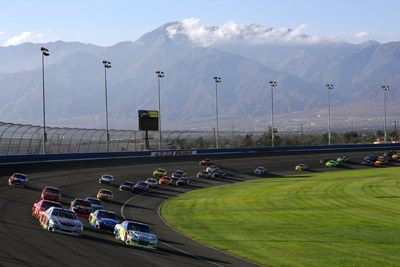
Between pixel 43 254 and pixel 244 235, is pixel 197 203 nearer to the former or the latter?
pixel 244 235

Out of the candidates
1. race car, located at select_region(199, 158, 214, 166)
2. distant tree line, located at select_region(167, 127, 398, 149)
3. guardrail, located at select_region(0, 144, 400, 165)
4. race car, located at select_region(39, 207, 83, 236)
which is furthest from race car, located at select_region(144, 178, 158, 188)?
race car, located at select_region(39, 207, 83, 236)

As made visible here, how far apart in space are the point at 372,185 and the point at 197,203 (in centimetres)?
2416

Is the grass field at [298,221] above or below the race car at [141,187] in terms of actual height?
below

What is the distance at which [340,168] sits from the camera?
10769cm

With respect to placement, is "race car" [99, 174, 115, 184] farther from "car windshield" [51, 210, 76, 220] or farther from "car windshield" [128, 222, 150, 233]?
"car windshield" [128, 222, 150, 233]

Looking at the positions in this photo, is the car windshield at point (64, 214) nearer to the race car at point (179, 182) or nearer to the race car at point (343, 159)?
the race car at point (179, 182)

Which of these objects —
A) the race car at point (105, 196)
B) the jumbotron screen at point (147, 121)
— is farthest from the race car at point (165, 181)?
the jumbotron screen at point (147, 121)

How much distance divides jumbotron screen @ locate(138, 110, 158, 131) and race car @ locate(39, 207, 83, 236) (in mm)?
70525

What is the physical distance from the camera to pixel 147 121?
105875 mm

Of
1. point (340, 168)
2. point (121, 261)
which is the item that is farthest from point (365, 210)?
point (340, 168)

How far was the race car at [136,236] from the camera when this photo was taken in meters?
32.3

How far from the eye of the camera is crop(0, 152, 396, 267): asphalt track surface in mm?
27094

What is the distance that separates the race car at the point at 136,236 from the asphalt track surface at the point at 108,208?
1.48ft

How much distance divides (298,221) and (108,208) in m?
14.7
